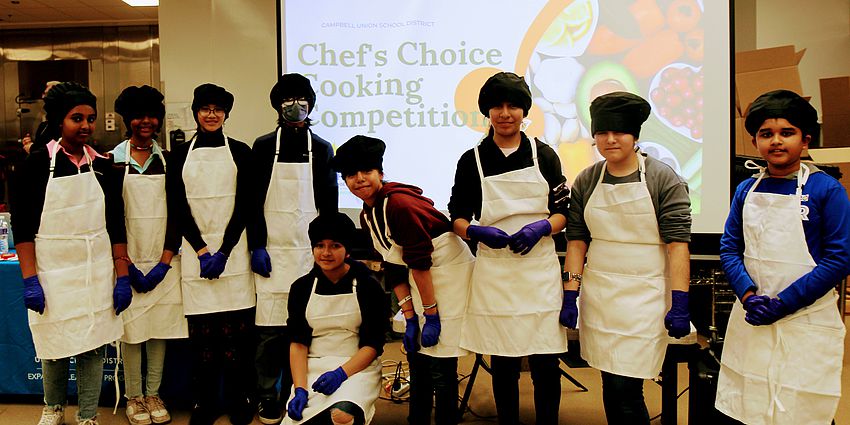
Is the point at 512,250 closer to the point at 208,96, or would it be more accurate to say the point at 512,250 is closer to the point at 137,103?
the point at 208,96

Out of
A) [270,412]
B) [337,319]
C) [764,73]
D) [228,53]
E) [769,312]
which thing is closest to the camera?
[769,312]

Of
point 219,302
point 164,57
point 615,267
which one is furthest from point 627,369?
point 164,57

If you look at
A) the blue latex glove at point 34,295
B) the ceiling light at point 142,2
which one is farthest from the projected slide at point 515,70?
the ceiling light at point 142,2

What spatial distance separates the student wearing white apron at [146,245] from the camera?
8.73 ft

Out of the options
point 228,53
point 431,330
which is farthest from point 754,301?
point 228,53

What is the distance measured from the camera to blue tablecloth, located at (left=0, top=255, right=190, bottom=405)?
9.68 ft

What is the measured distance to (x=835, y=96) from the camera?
172 inches

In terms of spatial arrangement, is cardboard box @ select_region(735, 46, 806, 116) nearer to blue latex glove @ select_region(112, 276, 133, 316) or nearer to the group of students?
the group of students

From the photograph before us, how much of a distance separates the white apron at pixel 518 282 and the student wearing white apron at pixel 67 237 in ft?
5.01

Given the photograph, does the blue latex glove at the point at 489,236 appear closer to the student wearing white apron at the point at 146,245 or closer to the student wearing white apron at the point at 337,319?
the student wearing white apron at the point at 337,319

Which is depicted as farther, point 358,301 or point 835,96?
point 835,96

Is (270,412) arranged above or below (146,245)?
below

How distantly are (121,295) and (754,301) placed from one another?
2.36 metres

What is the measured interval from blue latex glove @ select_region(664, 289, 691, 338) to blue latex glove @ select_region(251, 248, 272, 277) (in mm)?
1618
